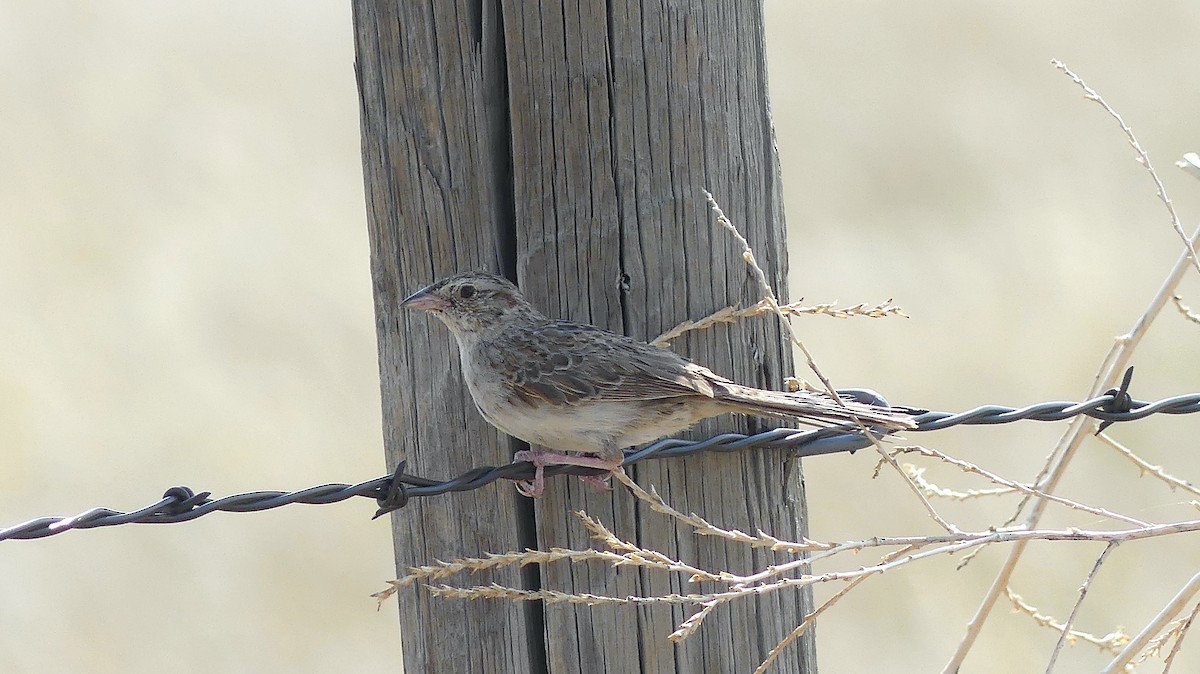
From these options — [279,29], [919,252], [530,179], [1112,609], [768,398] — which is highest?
[279,29]

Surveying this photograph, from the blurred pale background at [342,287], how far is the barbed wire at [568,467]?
15.0 ft

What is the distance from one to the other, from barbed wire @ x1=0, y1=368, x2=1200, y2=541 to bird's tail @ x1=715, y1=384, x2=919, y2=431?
0.04 metres

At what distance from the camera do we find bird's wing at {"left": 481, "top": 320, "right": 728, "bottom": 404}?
11.4 feet

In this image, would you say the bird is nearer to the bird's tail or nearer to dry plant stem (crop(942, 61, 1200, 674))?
the bird's tail

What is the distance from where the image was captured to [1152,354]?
36.2 ft

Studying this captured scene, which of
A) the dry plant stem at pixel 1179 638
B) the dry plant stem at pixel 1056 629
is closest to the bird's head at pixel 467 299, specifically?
the dry plant stem at pixel 1056 629

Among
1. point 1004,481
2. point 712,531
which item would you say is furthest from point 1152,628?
point 712,531

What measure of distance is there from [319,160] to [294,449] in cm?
388

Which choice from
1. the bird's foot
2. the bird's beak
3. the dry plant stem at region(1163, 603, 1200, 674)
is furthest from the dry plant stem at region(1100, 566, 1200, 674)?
the bird's beak

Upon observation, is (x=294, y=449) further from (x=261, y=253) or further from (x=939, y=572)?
(x=939, y=572)

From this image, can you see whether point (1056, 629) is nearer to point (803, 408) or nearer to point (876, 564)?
point (876, 564)

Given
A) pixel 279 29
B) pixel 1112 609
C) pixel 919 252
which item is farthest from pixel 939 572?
pixel 279 29

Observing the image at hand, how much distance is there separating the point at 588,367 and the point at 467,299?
41 cm

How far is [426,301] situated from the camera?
3473mm
